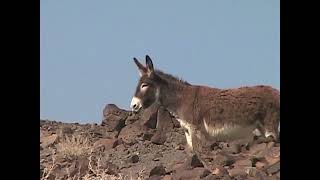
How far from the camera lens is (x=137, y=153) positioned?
1118 centimetres

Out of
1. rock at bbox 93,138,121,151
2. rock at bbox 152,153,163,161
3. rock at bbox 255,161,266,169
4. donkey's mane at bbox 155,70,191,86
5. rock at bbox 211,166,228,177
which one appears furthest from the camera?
rock at bbox 93,138,121,151

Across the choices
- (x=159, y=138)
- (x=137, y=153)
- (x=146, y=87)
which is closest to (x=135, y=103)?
(x=146, y=87)

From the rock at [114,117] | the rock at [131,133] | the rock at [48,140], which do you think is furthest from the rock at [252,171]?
the rock at [114,117]

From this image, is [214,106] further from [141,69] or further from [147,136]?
[147,136]

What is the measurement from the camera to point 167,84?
1038cm

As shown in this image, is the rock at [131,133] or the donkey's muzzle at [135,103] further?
the rock at [131,133]

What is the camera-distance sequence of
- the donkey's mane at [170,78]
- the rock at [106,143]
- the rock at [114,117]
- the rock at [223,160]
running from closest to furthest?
the rock at [223,160], the donkey's mane at [170,78], the rock at [106,143], the rock at [114,117]

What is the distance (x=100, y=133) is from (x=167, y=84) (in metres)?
2.91

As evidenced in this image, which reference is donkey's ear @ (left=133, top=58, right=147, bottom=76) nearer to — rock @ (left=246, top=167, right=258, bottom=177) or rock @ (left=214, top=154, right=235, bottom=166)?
rock @ (left=214, top=154, right=235, bottom=166)

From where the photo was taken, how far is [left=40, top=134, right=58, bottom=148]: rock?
38.8ft

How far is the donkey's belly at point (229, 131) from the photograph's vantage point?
9.35 meters

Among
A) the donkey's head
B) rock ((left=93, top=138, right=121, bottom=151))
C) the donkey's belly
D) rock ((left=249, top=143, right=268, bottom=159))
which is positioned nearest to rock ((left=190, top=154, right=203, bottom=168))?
the donkey's belly

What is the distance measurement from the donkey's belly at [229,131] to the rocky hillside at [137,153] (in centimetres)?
22

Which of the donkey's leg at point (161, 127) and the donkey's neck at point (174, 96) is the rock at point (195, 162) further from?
the donkey's leg at point (161, 127)
